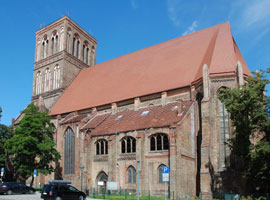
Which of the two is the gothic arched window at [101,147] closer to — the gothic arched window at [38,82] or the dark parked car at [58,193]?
the dark parked car at [58,193]

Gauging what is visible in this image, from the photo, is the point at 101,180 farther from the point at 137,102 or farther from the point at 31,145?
the point at 137,102

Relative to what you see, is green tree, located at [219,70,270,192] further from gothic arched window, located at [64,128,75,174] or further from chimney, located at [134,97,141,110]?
gothic arched window, located at [64,128,75,174]

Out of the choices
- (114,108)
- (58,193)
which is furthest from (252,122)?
(114,108)

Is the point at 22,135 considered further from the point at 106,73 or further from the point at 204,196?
the point at 204,196

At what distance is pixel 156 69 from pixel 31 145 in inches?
636

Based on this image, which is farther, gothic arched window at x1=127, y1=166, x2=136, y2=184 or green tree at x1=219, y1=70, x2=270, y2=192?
gothic arched window at x1=127, y1=166, x2=136, y2=184

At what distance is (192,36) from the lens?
122 feet

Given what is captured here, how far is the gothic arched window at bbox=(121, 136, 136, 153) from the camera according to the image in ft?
95.0

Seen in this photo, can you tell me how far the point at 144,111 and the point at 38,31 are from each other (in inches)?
1240

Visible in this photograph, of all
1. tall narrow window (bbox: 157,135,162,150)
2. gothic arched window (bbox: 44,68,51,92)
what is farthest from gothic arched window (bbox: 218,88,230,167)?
gothic arched window (bbox: 44,68,51,92)

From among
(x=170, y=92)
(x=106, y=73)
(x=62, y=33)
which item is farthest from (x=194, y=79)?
(x=62, y=33)

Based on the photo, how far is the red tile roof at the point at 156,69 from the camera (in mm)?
30406

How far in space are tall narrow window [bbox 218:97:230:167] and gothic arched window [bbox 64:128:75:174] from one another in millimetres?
17736

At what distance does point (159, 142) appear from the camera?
2741 centimetres
